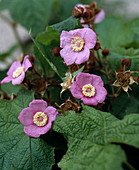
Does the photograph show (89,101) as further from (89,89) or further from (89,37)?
(89,37)

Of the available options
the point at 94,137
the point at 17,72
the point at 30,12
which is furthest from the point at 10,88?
the point at 30,12

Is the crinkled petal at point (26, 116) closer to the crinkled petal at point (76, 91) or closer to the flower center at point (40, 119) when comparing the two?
the flower center at point (40, 119)

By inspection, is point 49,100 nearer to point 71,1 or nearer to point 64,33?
point 64,33

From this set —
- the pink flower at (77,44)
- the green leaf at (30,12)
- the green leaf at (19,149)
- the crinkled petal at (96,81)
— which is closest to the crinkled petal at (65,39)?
the pink flower at (77,44)

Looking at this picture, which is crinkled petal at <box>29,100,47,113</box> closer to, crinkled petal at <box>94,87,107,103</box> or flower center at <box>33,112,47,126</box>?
flower center at <box>33,112,47,126</box>

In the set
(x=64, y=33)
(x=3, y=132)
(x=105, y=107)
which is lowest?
(x=105, y=107)

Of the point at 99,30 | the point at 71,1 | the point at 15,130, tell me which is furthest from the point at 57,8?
the point at 15,130

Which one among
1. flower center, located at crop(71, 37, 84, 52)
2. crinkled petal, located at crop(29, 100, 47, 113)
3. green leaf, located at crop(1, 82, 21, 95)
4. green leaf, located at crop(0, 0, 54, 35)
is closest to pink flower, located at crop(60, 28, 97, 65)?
flower center, located at crop(71, 37, 84, 52)
